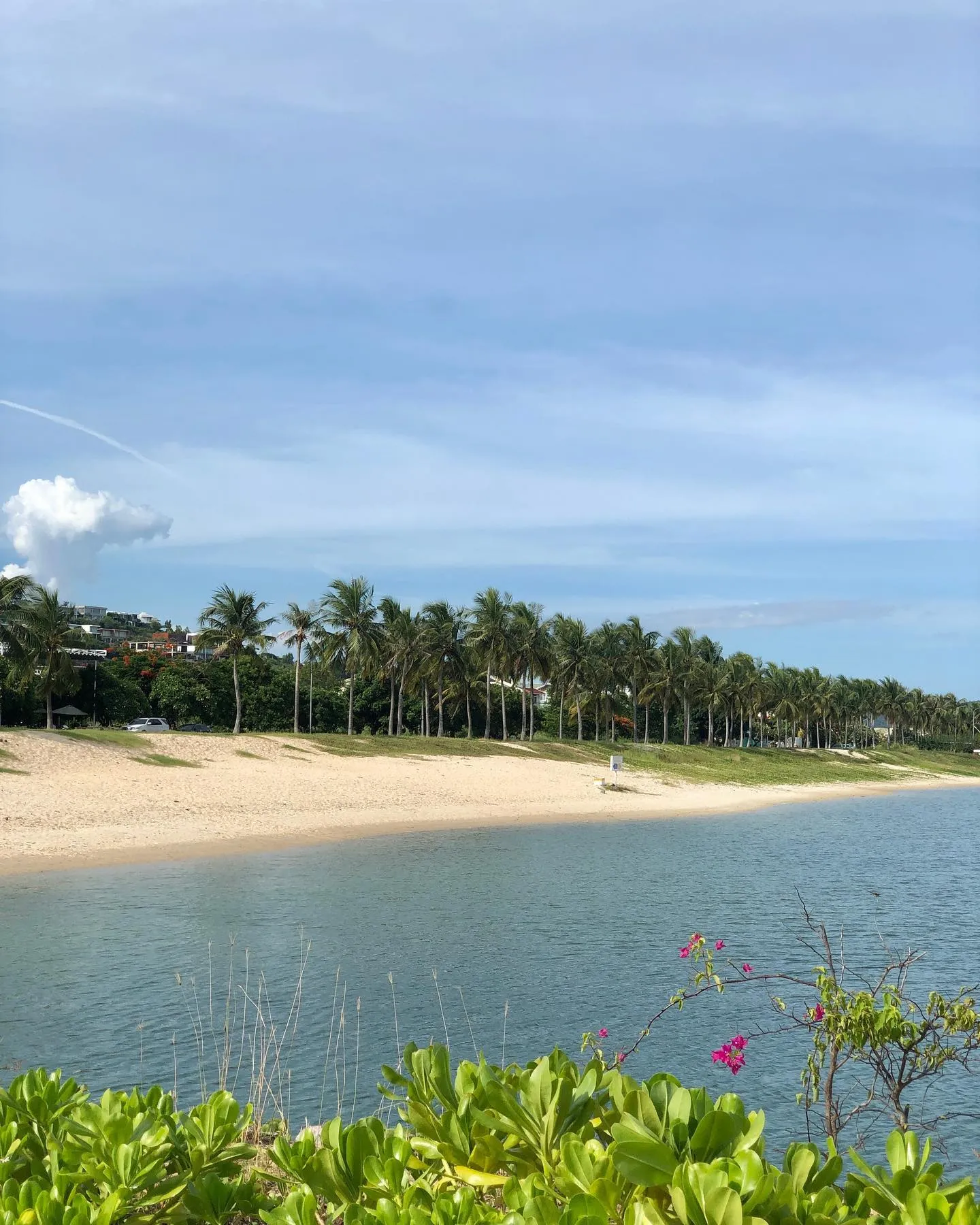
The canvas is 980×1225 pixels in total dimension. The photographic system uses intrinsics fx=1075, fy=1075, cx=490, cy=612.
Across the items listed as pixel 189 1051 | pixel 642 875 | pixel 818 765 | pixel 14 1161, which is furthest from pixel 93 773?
pixel 818 765

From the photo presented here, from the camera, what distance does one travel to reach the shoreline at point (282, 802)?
32375 millimetres

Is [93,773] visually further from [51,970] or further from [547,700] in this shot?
[547,700]

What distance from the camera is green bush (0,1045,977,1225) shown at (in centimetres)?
392

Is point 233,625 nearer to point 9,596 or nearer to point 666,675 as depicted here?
point 9,596

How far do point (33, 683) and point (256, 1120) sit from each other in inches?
2668

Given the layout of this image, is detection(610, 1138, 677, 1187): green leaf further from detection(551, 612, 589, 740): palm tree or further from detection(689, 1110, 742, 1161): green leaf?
detection(551, 612, 589, 740): palm tree

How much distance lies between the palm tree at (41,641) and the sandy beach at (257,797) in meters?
8.90

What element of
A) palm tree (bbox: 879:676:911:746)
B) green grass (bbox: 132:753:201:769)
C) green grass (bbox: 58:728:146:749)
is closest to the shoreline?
green grass (bbox: 132:753:201:769)

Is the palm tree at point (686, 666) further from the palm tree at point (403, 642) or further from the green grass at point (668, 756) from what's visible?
the palm tree at point (403, 642)

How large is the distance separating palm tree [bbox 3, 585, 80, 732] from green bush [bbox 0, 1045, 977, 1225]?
5605 cm

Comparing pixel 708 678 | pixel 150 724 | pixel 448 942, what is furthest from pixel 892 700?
pixel 448 942

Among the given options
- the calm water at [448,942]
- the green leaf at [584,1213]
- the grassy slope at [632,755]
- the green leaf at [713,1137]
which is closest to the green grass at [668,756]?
the grassy slope at [632,755]

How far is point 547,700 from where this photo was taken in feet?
418

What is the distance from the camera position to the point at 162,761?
4834 cm
